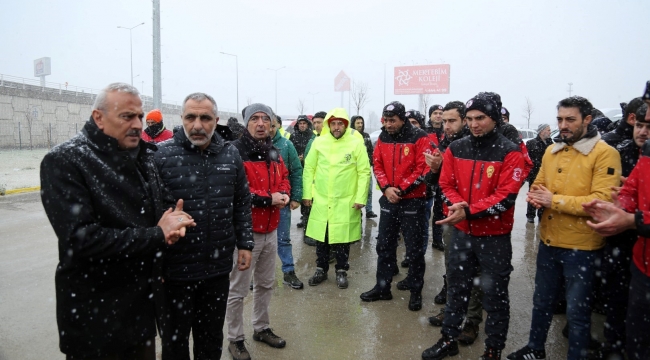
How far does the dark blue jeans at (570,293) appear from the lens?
3.07 metres

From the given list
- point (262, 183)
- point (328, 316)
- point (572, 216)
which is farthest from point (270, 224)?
point (572, 216)

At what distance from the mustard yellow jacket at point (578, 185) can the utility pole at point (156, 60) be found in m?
11.0

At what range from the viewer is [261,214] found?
3.84 meters

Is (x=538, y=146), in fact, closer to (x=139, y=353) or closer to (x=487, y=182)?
(x=487, y=182)

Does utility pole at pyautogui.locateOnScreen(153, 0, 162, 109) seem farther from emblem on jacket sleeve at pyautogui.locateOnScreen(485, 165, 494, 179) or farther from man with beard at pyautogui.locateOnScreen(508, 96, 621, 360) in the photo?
man with beard at pyautogui.locateOnScreen(508, 96, 621, 360)

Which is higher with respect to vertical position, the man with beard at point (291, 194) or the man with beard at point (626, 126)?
the man with beard at point (626, 126)

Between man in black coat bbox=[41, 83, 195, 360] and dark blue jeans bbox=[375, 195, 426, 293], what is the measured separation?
9.15 ft

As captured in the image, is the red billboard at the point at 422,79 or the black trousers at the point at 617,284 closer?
the black trousers at the point at 617,284

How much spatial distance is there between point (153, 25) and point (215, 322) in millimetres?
11118

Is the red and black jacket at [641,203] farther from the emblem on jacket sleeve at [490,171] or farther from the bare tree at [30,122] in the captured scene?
the bare tree at [30,122]

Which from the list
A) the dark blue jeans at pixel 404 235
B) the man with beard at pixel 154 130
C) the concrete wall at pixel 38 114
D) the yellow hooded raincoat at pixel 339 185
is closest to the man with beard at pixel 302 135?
the man with beard at pixel 154 130

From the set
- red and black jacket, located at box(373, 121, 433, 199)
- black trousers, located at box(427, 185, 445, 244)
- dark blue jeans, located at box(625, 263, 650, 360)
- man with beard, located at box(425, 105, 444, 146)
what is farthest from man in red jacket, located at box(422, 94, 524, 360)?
man with beard, located at box(425, 105, 444, 146)

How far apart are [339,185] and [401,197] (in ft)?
2.91

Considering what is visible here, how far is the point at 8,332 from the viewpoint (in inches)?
149
